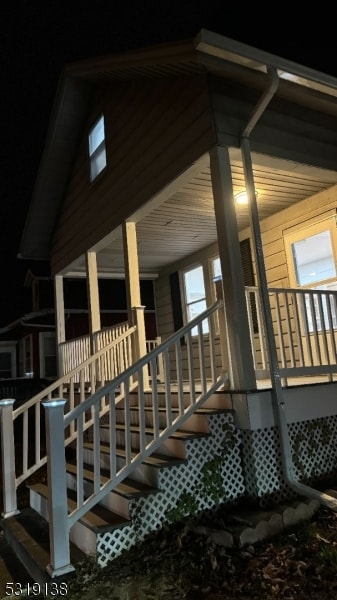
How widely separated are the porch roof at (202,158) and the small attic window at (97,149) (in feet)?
1.92

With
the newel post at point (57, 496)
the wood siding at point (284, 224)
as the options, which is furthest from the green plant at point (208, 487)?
the wood siding at point (284, 224)

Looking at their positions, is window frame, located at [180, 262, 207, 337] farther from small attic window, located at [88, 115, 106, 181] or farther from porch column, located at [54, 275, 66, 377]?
small attic window, located at [88, 115, 106, 181]

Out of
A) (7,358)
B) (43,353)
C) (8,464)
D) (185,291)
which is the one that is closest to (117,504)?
(8,464)

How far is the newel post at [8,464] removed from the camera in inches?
188

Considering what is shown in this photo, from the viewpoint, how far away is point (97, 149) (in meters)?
7.73

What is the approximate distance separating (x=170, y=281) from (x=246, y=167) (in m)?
5.47

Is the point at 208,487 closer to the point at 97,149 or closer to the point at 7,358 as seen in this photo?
the point at 97,149

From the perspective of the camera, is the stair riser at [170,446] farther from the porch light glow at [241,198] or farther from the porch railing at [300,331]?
the porch light glow at [241,198]

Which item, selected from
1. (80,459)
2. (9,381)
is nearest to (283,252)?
(80,459)

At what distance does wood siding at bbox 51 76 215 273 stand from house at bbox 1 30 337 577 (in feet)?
0.11

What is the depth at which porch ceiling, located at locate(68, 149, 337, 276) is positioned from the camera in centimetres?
530

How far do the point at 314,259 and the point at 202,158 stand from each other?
2.87 meters

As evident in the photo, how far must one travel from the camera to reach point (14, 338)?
20.2 m

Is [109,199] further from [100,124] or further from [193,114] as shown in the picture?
[193,114]
